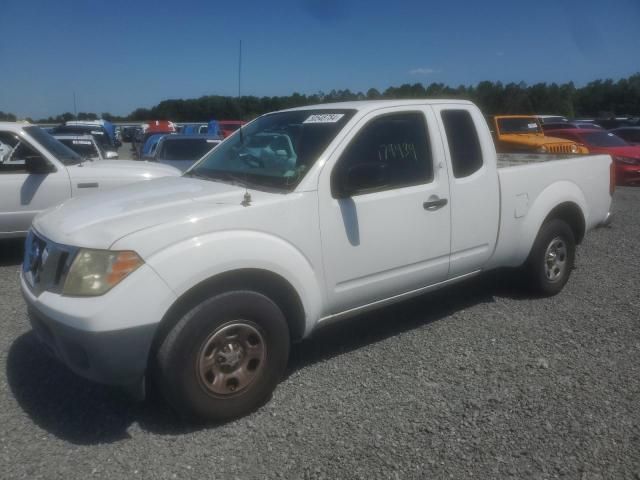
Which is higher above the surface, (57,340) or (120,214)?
(120,214)

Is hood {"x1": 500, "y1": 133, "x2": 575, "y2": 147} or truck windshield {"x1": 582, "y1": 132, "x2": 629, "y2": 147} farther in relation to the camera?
truck windshield {"x1": 582, "y1": 132, "x2": 629, "y2": 147}

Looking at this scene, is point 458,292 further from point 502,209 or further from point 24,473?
point 24,473

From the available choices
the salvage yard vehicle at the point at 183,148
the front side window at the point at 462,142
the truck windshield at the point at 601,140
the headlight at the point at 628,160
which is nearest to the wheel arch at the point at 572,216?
the front side window at the point at 462,142

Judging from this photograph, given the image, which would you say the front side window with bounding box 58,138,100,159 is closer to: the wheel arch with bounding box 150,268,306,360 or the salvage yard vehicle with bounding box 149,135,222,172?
the salvage yard vehicle with bounding box 149,135,222,172

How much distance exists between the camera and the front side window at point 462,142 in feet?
14.5

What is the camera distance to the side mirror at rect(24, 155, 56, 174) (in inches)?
263

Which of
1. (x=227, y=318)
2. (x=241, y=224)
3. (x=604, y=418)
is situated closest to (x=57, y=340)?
(x=227, y=318)

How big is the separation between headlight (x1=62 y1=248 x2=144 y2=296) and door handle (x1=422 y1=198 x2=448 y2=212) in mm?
2106

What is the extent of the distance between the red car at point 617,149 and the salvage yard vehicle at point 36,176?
11705 mm

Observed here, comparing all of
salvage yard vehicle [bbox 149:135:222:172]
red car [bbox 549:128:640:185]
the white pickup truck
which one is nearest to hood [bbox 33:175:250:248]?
the white pickup truck

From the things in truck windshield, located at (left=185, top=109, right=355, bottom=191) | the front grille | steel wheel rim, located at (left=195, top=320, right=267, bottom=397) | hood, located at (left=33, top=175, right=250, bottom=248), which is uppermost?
truck windshield, located at (left=185, top=109, right=355, bottom=191)

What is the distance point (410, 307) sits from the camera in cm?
532

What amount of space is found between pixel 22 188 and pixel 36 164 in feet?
1.07

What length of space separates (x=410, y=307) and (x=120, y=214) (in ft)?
9.77
